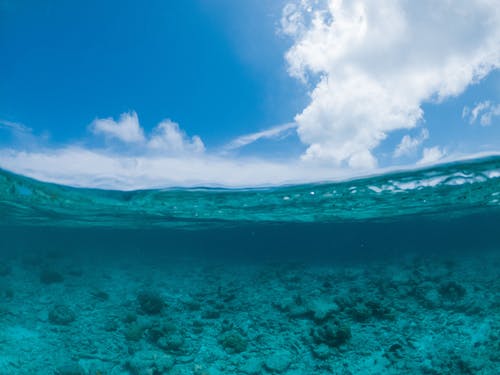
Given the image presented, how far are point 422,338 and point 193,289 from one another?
11582mm

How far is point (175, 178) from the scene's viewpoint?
583 inches

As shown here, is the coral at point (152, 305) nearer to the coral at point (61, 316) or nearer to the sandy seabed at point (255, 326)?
the sandy seabed at point (255, 326)

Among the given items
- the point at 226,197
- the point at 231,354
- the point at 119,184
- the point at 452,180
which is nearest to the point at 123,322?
the point at 231,354

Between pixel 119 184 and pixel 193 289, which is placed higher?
Answer: pixel 119 184

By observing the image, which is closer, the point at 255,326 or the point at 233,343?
the point at 233,343

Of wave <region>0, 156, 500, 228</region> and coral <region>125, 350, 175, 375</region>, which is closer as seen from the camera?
coral <region>125, 350, 175, 375</region>

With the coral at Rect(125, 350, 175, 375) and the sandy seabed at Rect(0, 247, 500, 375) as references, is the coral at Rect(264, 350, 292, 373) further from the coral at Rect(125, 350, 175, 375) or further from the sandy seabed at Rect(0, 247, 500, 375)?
the coral at Rect(125, 350, 175, 375)

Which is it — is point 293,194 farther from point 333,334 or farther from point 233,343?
point 233,343

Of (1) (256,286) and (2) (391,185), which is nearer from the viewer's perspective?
Answer: (2) (391,185)

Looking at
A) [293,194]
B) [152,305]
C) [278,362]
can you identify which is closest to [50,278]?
[152,305]

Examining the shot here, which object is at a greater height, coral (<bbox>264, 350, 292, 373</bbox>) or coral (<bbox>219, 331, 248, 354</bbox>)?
coral (<bbox>219, 331, 248, 354</bbox>)

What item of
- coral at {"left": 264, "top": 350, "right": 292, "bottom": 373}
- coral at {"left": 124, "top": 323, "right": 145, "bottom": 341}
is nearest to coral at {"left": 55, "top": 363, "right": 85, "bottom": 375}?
coral at {"left": 124, "top": 323, "right": 145, "bottom": 341}

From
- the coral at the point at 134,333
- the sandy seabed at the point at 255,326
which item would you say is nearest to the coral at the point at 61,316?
the sandy seabed at the point at 255,326

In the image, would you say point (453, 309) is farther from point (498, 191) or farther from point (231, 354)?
point (498, 191)
